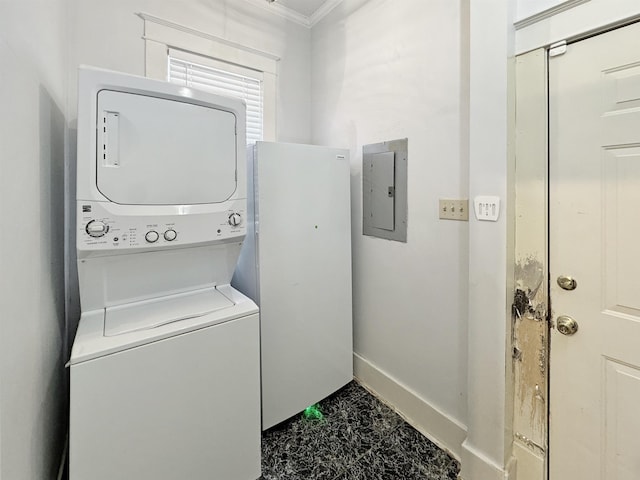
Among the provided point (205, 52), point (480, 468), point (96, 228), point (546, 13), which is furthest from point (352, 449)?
point (205, 52)

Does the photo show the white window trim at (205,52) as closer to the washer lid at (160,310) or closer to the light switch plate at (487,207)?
the washer lid at (160,310)

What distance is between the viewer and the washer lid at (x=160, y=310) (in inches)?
48.7

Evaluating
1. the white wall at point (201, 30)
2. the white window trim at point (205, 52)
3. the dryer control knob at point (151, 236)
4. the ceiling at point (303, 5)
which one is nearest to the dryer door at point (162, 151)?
the dryer control knob at point (151, 236)

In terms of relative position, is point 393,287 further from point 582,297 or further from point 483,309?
point 582,297

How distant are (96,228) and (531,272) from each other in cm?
177

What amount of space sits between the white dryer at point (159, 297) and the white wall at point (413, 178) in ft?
3.23

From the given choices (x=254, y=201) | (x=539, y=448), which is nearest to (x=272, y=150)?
(x=254, y=201)

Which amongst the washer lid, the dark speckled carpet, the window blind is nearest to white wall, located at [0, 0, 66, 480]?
the washer lid

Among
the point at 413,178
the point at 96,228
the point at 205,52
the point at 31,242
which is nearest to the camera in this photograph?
the point at 31,242

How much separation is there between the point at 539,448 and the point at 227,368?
55.3 inches

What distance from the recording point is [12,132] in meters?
0.86

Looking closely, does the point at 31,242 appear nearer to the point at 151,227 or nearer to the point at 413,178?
the point at 151,227

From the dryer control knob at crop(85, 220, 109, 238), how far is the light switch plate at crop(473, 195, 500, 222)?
1.54 meters

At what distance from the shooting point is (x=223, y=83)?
224cm
